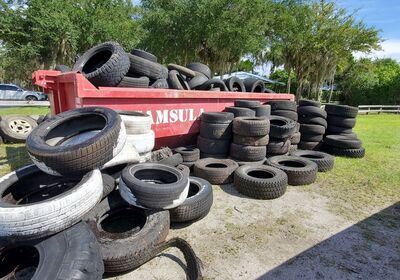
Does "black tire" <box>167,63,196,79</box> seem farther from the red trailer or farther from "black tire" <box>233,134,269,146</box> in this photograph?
"black tire" <box>233,134,269,146</box>

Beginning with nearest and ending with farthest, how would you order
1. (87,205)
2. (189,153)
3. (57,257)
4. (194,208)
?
(57,257) → (87,205) → (194,208) → (189,153)

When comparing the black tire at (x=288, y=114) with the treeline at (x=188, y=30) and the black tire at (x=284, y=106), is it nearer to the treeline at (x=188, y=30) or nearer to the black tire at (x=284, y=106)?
the black tire at (x=284, y=106)

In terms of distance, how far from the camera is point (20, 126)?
7988mm

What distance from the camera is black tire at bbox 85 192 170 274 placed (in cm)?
264

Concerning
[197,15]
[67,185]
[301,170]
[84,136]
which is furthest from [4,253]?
[197,15]

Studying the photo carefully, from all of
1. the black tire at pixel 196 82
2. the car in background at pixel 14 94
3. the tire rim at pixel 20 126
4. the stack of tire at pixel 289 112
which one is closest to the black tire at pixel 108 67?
the black tire at pixel 196 82

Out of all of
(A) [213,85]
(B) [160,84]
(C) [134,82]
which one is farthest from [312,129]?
(C) [134,82]

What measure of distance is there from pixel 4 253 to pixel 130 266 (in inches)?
45.3

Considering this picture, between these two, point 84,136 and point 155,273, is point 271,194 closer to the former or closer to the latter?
point 155,273

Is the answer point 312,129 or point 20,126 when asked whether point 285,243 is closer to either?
point 312,129

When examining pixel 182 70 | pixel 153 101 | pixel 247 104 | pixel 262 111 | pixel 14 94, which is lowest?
pixel 14 94

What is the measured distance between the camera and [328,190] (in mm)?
4996

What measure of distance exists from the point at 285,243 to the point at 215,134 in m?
2.86

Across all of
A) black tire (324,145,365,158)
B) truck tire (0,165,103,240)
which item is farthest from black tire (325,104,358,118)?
truck tire (0,165,103,240)
